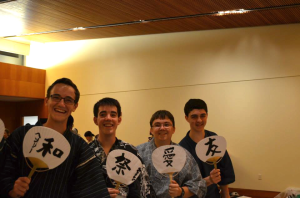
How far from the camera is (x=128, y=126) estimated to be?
841 cm

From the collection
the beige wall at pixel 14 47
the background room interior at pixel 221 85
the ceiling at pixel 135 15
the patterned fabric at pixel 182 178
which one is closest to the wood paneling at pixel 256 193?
the background room interior at pixel 221 85

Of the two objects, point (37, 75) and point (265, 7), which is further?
point (37, 75)

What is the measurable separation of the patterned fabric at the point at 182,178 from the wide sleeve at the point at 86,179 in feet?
2.20

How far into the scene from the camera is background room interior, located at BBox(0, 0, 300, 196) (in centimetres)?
656

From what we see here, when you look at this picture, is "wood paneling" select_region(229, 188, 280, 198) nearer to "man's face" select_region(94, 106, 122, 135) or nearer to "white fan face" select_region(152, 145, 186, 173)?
"white fan face" select_region(152, 145, 186, 173)

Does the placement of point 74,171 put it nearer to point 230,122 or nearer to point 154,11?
point 154,11

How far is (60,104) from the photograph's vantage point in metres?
1.99

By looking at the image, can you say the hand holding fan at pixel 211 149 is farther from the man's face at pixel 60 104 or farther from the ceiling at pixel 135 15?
the ceiling at pixel 135 15

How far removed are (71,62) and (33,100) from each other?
1.80 metres

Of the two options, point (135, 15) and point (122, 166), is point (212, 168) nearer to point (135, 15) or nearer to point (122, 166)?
point (122, 166)

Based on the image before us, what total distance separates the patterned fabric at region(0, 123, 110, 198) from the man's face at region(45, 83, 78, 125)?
0.35 ft

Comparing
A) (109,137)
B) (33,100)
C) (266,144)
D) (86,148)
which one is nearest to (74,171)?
(86,148)

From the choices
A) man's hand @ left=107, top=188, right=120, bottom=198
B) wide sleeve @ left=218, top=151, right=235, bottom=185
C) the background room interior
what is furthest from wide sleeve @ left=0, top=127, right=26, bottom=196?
the background room interior

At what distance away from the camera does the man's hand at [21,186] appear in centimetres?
171
